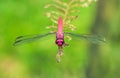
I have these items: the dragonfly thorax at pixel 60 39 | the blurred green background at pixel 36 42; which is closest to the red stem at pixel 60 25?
the dragonfly thorax at pixel 60 39

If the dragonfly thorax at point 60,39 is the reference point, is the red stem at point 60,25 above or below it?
above

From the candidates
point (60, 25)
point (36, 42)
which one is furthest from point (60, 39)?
point (36, 42)

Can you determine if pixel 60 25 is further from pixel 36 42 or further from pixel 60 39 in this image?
pixel 36 42

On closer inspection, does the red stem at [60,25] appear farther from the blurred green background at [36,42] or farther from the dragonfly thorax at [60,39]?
the blurred green background at [36,42]

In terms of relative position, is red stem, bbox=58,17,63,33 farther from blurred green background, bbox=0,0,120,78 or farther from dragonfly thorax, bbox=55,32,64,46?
blurred green background, bbox=0,0,120,78

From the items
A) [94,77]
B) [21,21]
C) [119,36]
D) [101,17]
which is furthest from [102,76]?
[21,21]

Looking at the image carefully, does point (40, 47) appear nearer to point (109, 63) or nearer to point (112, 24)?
point (112, 24)

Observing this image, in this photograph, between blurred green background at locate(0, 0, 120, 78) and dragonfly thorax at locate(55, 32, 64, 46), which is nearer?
dragonfly thorax at locate(55, 32, 64, 46)

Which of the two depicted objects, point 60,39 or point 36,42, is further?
point 36,42

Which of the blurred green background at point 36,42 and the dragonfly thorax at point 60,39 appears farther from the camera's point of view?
the blurred green background at point 36,42

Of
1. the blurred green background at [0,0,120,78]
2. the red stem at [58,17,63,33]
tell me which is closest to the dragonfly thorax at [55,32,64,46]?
the red stem at [58,17,63,33]

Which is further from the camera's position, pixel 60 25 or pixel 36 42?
pixel 36 42
